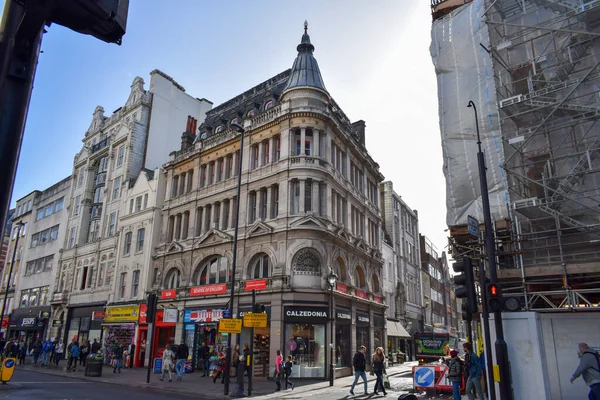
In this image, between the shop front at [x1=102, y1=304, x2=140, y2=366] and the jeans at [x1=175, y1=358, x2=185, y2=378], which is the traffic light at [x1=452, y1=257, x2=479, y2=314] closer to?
the jeans at [x1=175, y1=358, x2=185, y2=378]

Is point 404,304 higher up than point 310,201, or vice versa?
point 310,201

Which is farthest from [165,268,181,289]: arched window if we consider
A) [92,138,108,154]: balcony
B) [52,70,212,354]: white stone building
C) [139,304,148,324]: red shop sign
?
[92,138,108,154]: balcony

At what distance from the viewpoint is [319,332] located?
2453 centimetres

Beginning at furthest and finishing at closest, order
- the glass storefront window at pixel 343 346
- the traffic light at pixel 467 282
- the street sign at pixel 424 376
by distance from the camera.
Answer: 1. the glass storefront window at pixel 343 346
2. the street sign at pixel 424 376
3. the traffic light at pixel 467 282

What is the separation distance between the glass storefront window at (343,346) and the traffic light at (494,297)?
1656 cm

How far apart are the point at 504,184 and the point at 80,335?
37693mm

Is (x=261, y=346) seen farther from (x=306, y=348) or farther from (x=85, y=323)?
(x=85, y=323)

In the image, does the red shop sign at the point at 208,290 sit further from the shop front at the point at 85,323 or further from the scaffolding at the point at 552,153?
the scaffolding at the point at 552,153

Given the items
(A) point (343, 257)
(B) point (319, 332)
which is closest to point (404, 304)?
(A) point (343, 257)

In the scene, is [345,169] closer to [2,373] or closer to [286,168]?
[286,168]

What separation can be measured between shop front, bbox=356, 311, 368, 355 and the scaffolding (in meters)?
14.1

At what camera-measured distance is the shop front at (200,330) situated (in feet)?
89.0

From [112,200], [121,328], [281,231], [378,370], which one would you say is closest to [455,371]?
[378,370]

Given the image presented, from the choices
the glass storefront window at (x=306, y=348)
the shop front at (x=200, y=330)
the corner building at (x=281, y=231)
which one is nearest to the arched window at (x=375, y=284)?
the corner building at (x=281, y=231)
